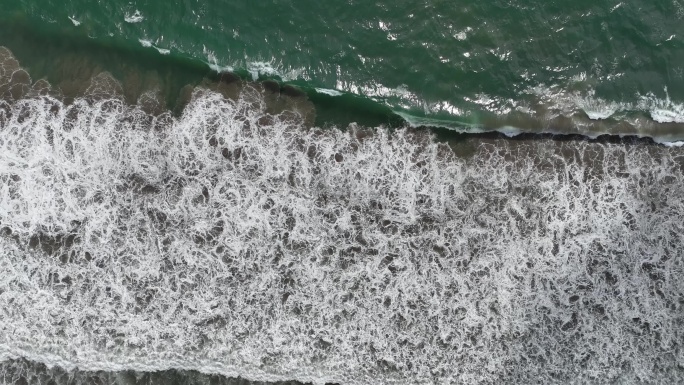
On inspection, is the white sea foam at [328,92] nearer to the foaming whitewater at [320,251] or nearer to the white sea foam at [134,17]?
the foaming whitewater at [320,251]

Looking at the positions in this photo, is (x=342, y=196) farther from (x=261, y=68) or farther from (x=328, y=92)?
(x=261, y=68)

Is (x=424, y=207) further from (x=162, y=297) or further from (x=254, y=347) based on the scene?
(x=162, y=297)

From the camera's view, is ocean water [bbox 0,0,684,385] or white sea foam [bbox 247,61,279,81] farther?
white sea foam [bbox 247,61,279,81]

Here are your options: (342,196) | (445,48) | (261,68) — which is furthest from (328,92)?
(445,48)

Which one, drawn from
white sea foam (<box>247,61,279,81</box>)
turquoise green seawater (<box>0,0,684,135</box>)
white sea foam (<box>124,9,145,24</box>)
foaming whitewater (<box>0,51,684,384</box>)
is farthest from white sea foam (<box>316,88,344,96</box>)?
white sea foam (<box>124,9,145,24</box>)

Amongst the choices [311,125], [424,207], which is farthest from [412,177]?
[311,125]

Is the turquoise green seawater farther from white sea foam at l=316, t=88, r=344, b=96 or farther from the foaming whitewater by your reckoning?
the foaming whitewater

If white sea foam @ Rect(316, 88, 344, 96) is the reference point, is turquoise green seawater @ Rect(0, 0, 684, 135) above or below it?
above
